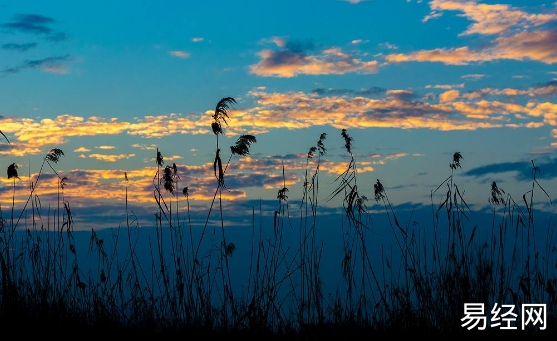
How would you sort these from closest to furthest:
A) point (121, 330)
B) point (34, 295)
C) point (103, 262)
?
point (121, 330)
point (34, 295)
point (103, 262)

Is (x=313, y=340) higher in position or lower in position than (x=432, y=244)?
lower

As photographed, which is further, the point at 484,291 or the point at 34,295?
the point at 34,295

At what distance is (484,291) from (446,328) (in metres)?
0.47

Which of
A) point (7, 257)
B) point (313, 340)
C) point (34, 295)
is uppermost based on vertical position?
point (7, 257)

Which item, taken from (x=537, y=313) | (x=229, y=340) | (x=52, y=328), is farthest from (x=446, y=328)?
(x=52, y=328)

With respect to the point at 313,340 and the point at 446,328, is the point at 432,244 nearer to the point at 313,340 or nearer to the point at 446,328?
the point at 446,328

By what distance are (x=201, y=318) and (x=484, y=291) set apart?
7.41ft

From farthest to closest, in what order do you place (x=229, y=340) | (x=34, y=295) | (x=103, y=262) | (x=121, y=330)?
1. (x=103, y=262)
2. (x=34, y=295)
3. (x=121, y=330)
4. (x=229, y=340)

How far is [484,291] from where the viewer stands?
4926mm

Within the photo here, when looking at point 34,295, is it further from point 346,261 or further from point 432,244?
point 432,244

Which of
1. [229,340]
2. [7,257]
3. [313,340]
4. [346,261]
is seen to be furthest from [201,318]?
[7,257]

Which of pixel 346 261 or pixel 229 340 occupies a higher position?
pixel 346 261

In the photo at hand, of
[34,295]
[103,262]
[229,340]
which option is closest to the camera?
[229,340]

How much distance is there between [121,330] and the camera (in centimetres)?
484
